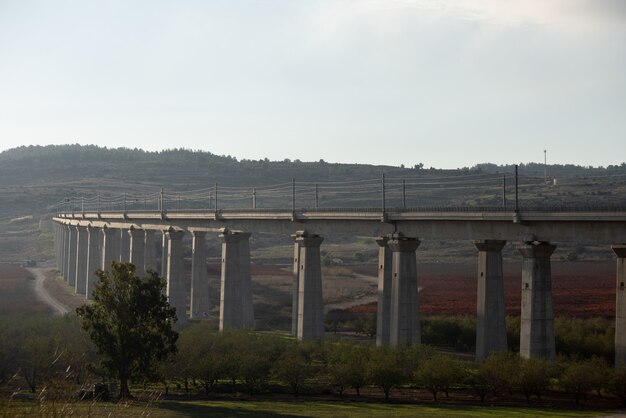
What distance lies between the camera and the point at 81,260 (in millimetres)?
139000

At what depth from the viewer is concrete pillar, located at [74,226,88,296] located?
438 feet

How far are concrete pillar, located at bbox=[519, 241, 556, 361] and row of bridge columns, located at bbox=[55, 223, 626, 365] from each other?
6cm

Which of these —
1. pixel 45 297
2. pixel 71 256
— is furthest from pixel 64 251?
pixel 45 297

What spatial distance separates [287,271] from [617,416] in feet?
369

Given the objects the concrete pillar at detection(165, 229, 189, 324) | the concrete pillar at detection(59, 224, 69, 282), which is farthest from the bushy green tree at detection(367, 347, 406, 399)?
the concrete pillar at detection(59, 224, 69, 282)

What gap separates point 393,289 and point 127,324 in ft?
69.6

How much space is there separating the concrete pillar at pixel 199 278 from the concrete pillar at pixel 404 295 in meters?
37.1

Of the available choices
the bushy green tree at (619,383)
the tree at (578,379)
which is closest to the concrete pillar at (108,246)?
the tree at (578,379)

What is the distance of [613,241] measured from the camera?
4925 cm

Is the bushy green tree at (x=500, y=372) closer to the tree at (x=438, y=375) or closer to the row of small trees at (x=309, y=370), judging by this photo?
the row of small trees at (x=309, y=370)

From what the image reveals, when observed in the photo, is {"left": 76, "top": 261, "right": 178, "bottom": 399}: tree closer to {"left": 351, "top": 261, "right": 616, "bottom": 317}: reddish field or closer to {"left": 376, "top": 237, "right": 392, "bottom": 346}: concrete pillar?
{"left": 376, "top": 237, "right": 392, "bottom": 346}: concrete pillar

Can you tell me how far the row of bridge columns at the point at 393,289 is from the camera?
52.8m

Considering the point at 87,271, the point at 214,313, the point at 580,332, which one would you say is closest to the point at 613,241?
the point at 580,332

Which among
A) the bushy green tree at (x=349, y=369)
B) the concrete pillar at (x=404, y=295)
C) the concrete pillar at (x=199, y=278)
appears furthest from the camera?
the concrete pillar at (x=199, y=278)
